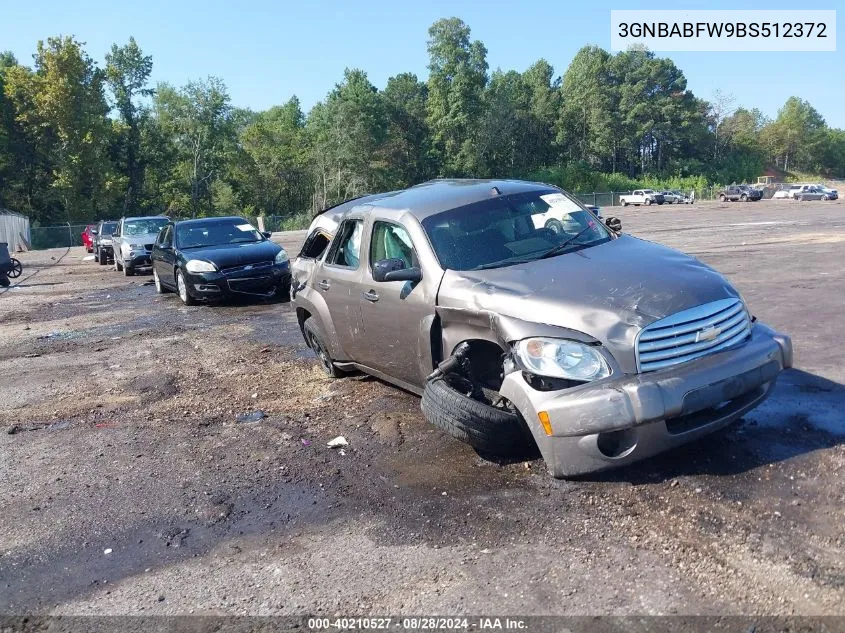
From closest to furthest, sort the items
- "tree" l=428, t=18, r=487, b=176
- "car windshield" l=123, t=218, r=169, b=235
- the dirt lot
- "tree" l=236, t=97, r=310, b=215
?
the dirt lot
"car windshield" l=123, t=218, r=169, b=235
"tree" l=236, t=97, r=310, b=215
"tree" l=428, t=18, r=487, b=176

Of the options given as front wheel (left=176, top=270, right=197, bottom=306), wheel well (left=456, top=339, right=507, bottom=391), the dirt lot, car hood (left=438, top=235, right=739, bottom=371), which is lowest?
the dirt lot

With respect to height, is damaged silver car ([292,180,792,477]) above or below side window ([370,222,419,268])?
below

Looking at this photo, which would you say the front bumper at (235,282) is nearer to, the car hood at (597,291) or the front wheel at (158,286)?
the front wheel at (158,286)

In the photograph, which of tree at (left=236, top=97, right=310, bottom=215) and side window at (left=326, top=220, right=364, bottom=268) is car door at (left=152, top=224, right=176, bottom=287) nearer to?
side window at (left=326, top=220, right=364, bottom=268)

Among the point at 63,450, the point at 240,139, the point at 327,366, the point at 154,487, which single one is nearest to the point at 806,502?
the point at 154,487

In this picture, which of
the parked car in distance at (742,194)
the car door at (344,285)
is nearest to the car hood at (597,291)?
the car door at (344,285)

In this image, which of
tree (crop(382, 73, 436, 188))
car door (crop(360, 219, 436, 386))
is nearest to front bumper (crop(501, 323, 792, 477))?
car door (crop(360, 219, 436, 386))

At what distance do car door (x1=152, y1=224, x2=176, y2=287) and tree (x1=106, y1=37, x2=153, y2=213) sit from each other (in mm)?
59860

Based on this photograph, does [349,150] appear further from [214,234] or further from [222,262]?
[222,262]

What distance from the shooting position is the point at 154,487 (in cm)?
500

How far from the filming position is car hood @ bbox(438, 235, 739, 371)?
4258 mm

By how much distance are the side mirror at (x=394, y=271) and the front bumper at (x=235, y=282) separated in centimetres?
792

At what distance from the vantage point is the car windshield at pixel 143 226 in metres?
22.2

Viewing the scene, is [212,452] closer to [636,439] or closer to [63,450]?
[63,450]
